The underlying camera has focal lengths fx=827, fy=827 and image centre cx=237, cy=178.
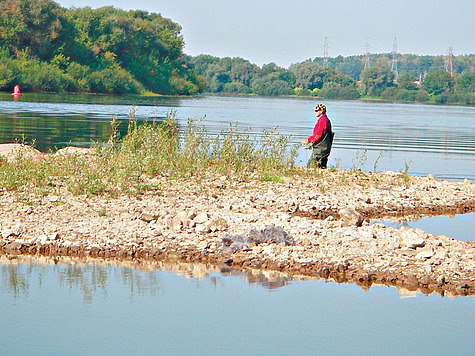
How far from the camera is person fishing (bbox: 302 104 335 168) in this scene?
18.1 meters

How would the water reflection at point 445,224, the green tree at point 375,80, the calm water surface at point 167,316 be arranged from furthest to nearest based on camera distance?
the green tree at point 375,80 < the water reflection at point 445,224 < the calm water surface at point 167,316

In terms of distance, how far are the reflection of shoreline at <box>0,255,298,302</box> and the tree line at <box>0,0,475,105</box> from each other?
6629 cm

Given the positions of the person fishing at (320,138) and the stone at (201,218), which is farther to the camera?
the person fishing at (320,138)

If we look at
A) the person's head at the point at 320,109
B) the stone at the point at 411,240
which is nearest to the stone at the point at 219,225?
the stone at the point at 411,240

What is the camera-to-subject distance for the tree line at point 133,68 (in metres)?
86.6

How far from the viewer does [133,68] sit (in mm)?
112812

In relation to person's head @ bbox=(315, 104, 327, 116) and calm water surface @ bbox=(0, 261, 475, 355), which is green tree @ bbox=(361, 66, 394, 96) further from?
calm water surface @ bbox=(0, 261, 475, 355)

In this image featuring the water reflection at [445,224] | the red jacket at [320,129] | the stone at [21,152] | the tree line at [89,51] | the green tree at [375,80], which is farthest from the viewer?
the green tree at [375,80]

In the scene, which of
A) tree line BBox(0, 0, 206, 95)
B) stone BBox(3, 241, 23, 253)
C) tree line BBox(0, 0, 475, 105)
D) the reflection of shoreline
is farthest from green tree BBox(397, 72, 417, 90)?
stone BBox(3, 241, 23, 253)

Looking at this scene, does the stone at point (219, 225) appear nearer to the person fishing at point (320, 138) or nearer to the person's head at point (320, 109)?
the person fishing at point (320, 138)

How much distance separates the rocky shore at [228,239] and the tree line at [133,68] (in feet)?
210

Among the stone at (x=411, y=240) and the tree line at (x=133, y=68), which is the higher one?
the tree line at (x=133, y=68)

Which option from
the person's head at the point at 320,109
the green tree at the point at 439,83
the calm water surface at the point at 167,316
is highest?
the green tree at the point at 439,83

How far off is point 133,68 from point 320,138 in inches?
3820
